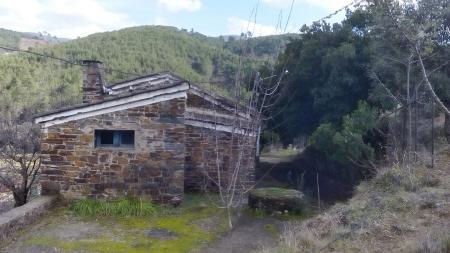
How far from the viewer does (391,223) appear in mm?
7051

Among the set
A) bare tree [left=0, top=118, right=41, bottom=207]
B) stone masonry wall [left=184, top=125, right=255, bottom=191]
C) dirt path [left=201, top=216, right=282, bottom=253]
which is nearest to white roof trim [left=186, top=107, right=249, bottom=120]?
stone masonry wall [left=184, top=125, right=255, bottom=191]

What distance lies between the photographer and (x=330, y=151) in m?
15.4

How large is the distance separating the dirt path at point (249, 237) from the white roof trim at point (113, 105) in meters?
3.14

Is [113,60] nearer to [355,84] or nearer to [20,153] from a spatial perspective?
[355,84]

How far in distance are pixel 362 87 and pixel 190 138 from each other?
8311 millimetres

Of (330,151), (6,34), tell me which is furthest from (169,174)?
(6,34)

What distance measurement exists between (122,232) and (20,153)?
633 cm

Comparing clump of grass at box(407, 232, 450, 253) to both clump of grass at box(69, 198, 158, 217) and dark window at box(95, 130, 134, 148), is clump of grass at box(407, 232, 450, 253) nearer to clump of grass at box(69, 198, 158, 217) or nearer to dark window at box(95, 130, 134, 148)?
clump of grass at box(69, 198, 158, 217)

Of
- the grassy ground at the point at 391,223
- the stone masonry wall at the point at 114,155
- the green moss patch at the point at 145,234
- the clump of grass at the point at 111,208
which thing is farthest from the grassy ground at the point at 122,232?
the grassy ground at the point at 391,223

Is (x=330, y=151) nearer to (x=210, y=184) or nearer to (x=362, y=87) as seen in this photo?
(x=362, y=87)

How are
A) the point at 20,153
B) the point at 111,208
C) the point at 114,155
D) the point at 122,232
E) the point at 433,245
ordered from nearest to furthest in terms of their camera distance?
the point at 433,245 < the point at 122,232 < the point at 111,208 < the point at 114,155 < the point at 20,153

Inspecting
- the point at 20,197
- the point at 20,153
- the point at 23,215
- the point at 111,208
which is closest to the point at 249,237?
the point at 111,208

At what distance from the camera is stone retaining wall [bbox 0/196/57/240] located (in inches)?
308

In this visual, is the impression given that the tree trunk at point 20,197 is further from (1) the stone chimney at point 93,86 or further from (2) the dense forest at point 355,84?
(2) the dense forest at point 355,84
